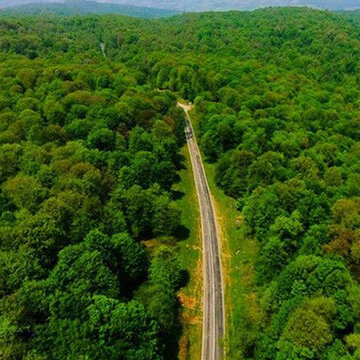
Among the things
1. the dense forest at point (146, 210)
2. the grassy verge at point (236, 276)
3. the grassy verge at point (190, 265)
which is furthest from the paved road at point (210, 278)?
the dense forest at point (146, 210)

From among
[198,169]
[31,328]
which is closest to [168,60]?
[198,169]

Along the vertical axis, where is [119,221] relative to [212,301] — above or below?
above

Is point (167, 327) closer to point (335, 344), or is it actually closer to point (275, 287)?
point (275, 287)

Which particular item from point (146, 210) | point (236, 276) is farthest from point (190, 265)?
point (146, 210)

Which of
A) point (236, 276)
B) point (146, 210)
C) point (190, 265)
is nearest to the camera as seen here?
point (236, 276)

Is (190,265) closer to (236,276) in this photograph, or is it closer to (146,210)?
(236,276)

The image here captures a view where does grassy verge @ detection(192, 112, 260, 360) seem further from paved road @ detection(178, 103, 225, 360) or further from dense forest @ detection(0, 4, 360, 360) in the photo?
paved road @ detection(178, 103, 225, 360)

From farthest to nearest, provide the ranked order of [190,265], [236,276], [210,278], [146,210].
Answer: [146,210] → [190,265] → [236,276] → [210,278]
